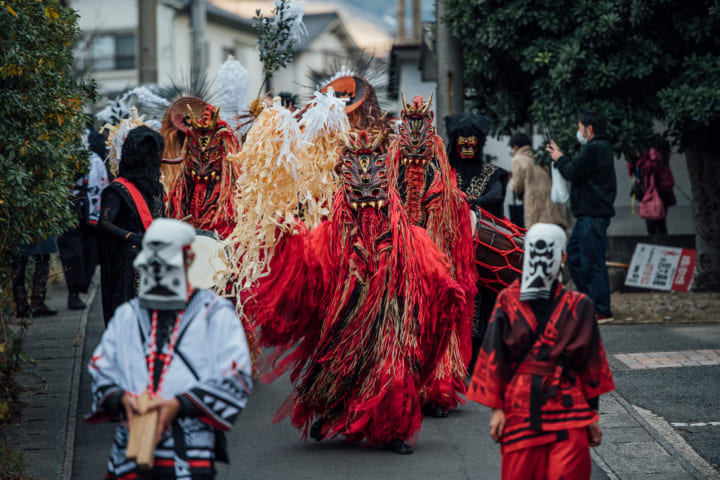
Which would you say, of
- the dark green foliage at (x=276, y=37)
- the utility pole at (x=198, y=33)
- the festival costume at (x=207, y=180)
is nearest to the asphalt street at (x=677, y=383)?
the festival costume at (x=207, y=180)

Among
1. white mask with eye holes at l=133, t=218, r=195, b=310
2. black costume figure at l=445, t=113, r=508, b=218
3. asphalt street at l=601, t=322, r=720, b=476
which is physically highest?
black costume figure at l=445, t=113, r=508, b=218

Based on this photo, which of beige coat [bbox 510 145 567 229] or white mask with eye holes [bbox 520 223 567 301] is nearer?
white mask with eye holes [bbox 520 223 567 301]

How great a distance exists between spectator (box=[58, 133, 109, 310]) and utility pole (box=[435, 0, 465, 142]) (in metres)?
3.80

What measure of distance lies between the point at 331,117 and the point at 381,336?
2051 mm

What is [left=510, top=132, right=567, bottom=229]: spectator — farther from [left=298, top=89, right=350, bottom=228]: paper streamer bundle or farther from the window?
the window

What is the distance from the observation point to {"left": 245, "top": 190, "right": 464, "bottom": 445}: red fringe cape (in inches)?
237

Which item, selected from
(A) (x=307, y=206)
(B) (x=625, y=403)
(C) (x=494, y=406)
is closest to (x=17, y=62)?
(A) (x=307, y=206)

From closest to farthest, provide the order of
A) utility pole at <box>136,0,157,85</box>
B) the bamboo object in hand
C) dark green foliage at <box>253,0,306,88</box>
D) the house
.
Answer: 1. the bamboo object in hand
2. dark green foliage at <box>253,0,306,88</box>
3. utility pole at <box>136,0,157,85</box>
4. the house

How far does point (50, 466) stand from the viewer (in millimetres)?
5734

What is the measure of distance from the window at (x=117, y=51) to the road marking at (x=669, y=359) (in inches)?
1351

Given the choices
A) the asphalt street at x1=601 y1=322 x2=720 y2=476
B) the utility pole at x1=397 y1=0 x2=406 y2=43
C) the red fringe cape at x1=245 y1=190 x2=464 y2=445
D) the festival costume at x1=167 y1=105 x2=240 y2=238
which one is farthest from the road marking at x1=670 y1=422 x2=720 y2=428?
the utility pole at x1=397 y1=0 x2=406 y2=43

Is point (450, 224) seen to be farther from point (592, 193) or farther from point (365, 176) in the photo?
point (592, 193)

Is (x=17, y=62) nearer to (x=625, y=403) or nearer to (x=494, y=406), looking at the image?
(x=494, y=406)

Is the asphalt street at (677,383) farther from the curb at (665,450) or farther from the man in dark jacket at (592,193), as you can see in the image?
the man in dark jacket at (592,193)
